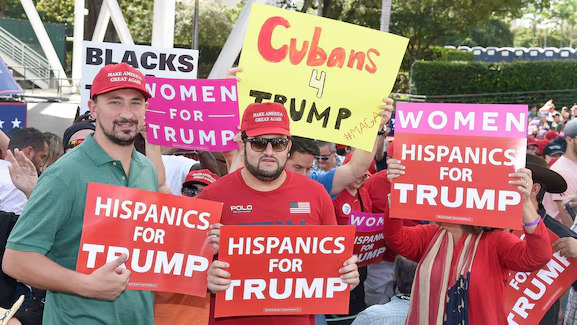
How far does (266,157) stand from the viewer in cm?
430

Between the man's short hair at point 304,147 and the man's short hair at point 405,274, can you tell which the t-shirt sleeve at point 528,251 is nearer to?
the man's short hair at point 405,274

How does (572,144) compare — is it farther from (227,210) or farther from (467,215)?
(227,210)

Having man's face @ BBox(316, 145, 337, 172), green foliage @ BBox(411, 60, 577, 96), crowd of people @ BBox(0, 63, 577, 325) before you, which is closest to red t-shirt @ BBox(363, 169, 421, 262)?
man's face @ BBox(316, 145, 337, 172)

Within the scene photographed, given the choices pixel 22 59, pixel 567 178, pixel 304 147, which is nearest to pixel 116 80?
pixel 304 147

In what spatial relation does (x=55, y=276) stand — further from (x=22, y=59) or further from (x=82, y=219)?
(x=22, y=59)

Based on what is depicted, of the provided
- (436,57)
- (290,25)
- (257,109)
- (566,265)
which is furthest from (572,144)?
(436,57)

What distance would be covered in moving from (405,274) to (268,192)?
1311 millimetres

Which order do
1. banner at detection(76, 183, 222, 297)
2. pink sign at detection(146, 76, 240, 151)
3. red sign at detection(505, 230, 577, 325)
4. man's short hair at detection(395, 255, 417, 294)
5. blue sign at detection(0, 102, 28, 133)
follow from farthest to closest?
blue sign at detection(0, 102, 28, 133) → pink sign at detection(146, 76, 240, 151) → man's short hair at detection(395, 255, 417, 294) → red sign at detection(505, 230, 577, 325) → banner at detection(76, 183, 222, 297)

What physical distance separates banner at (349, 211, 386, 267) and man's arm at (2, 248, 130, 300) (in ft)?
9.83

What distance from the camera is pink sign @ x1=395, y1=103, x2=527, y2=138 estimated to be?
4637 mm

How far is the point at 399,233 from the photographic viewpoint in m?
4.75

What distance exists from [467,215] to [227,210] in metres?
1.37

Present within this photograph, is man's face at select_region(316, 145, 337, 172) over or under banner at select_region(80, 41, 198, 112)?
under

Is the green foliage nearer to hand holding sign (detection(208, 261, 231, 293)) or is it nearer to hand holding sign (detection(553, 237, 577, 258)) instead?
hand holding sign (detection(553, 237, 577, 258))
